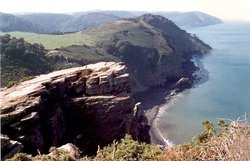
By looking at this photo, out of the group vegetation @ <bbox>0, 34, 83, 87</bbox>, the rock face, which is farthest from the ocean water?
the rock face

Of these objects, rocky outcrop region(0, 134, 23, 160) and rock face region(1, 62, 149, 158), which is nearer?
rocky outcrop region(0, 134, 23, 160)

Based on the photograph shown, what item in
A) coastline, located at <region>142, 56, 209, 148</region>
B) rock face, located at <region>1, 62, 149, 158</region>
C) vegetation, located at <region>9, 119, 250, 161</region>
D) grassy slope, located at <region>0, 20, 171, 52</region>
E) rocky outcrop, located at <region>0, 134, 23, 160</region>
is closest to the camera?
vegetation, located at <region>9, 119, 250, 161</region>

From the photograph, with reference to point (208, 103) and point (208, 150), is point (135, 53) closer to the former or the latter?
point (208, 103)

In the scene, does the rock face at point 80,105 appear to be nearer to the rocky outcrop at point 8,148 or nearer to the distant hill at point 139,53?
the rocky outcrop at point 8,148

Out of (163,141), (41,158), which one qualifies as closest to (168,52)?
(163,141)

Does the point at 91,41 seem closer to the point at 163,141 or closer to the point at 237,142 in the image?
the point at 163,141

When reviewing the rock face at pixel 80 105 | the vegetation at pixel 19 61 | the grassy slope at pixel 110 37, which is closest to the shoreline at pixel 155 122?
the vegetation at pixel 19 61

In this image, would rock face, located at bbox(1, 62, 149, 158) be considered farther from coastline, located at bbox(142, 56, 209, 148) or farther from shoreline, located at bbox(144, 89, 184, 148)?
coastline, located at bbox(142, 56, 209, 148)

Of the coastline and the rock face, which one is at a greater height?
the rock face
